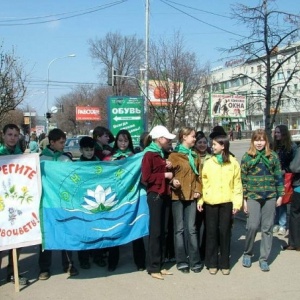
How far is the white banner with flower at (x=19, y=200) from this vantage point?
15.9 feet

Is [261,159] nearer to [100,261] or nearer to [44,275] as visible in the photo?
[100,261]

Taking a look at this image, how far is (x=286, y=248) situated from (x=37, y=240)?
387 cm

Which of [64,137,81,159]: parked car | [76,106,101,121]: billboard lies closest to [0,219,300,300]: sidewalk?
[64,137,81,159]: parked car

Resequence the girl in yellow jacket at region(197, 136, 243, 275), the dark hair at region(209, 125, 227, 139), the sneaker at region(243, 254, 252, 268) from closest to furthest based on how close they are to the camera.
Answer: the girl in yellow jacket at region(197, 136, 243, 275) → the sneaker at region(243, 254, 252, 268) → the dark hair at region(209, 125, 227, 139)

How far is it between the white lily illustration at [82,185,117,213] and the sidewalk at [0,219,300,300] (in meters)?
0.91

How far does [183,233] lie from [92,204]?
1.29 meters

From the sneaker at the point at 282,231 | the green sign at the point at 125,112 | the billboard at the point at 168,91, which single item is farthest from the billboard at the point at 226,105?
the sneaker at the point at 282,231

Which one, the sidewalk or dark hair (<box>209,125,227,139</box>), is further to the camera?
dark hair (<box>209,125,227,139</box>)

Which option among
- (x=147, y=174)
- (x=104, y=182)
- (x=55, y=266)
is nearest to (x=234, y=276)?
(x=147, y=174)

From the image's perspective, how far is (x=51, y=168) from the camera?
5.12 metres

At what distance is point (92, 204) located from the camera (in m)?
5.19

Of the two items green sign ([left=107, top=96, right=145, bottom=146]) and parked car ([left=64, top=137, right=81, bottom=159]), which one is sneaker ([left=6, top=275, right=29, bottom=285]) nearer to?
green sign ([left=107, top=96, right=145, bottom=146])

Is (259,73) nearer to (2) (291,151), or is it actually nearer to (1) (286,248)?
(2) (291,151)

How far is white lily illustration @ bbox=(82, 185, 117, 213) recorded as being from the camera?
518cm
